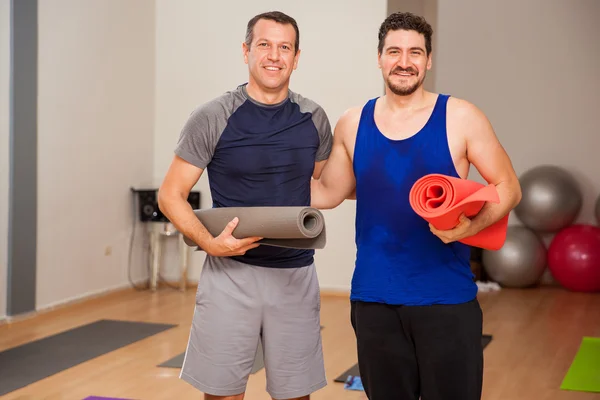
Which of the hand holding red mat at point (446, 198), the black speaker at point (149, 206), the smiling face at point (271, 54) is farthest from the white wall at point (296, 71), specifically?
the hand holding red mat at point (446, 198)

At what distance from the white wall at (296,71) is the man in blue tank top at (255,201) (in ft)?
13.0

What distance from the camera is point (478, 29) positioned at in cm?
756

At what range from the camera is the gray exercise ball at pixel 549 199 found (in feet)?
22.7

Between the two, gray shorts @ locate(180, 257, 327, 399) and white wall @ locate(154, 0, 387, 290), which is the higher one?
white wall @ locate(154, 0, 387, 290)

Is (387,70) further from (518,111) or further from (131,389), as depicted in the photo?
(518,111)

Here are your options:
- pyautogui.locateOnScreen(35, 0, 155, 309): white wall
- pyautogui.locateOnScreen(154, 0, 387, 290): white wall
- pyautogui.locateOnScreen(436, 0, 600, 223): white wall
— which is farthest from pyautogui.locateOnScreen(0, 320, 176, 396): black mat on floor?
pyautogui.locateOnScreen(436, 0, 600, 223): white wall

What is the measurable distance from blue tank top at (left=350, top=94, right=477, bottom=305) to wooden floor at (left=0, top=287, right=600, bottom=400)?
1773 mm

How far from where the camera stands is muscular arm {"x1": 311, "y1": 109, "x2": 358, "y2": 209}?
7.52 ft

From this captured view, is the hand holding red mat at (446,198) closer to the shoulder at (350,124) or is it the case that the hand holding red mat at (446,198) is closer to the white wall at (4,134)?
the shoulder at (350,124)

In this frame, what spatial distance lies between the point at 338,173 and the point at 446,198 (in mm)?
546

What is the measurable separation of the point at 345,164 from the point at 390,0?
4.09 metres

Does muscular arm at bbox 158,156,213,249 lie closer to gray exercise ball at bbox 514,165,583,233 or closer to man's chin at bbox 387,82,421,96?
man's chin at bbox 387,82,421,96

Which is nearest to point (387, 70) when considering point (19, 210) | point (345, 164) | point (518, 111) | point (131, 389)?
point (345, 164)

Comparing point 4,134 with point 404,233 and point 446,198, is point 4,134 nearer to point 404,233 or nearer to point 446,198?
point 404,233
